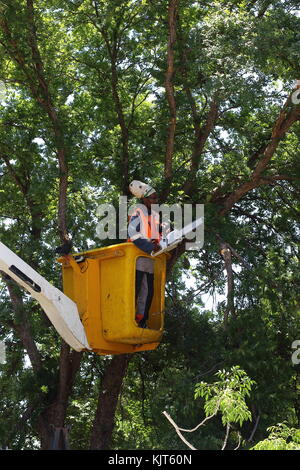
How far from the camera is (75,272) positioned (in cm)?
967

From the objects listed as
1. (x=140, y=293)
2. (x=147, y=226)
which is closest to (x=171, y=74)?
(x=147, y=226)

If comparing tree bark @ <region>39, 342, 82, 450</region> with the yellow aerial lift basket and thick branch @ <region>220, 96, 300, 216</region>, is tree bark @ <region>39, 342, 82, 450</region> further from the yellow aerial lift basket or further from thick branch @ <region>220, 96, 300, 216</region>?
thick branch @ <region>220, 96, 300, 216</region>

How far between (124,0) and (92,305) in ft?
14.6

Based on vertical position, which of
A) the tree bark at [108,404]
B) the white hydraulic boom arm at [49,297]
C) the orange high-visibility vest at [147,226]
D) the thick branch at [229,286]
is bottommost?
the tree bark at [108,404]

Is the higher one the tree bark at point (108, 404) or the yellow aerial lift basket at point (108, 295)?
the yellow aerial lift basket at point (108, 295)

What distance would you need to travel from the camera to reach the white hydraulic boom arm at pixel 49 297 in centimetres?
862

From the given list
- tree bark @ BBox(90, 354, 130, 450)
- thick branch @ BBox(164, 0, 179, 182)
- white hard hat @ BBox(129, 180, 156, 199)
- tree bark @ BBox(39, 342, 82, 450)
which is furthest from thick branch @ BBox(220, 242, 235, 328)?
tree bark @ BBox(39, 342, 82, 450)

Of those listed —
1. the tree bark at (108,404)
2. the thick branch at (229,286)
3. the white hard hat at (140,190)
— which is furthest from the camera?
the tree bark at (108,404)

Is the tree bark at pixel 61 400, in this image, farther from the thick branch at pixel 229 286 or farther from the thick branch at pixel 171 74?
the thick branch at pixel 171 74

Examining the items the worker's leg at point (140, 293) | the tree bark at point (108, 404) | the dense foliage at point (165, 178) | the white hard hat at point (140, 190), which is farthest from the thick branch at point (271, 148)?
the tree bark at point (108, 404)

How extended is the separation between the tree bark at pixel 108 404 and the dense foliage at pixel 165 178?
18 cm

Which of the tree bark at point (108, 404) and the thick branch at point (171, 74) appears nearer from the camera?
the thick branch at point (171, 74)

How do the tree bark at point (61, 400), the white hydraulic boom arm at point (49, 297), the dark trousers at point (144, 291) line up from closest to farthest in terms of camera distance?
the white hydraulic boom arm at point (49, 297) < the dark trousers at point (144, 291) < the tree bark at point (61, 400)

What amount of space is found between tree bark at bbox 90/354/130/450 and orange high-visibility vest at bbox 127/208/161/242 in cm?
284
